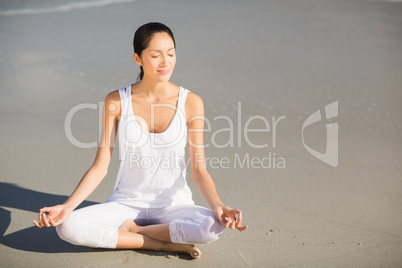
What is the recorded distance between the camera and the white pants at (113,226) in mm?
2912

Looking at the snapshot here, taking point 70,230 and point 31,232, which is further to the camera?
point 31,232

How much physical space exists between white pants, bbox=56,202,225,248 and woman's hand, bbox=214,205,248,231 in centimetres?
4

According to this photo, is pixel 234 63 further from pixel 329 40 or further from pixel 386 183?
pixel 386 183

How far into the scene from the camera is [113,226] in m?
3.14

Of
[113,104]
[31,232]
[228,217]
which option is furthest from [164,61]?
[31,232]

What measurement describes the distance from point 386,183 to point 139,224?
219 centimetres

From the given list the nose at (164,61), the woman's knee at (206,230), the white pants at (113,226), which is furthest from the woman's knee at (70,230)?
the nose at (164,61)

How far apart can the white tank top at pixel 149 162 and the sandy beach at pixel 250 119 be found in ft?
1.22

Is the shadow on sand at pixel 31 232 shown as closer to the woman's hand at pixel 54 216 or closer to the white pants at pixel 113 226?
the white pants at pixel 113 226

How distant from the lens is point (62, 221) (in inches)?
113

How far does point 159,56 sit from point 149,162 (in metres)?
0.68

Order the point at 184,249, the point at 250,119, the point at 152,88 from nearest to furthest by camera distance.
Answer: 1. the point at 184,249
2. the point at 152,88
3. the point at 250,119

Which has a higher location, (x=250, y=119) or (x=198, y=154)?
(x=250, y=119)

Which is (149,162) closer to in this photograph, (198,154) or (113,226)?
(198,154)
